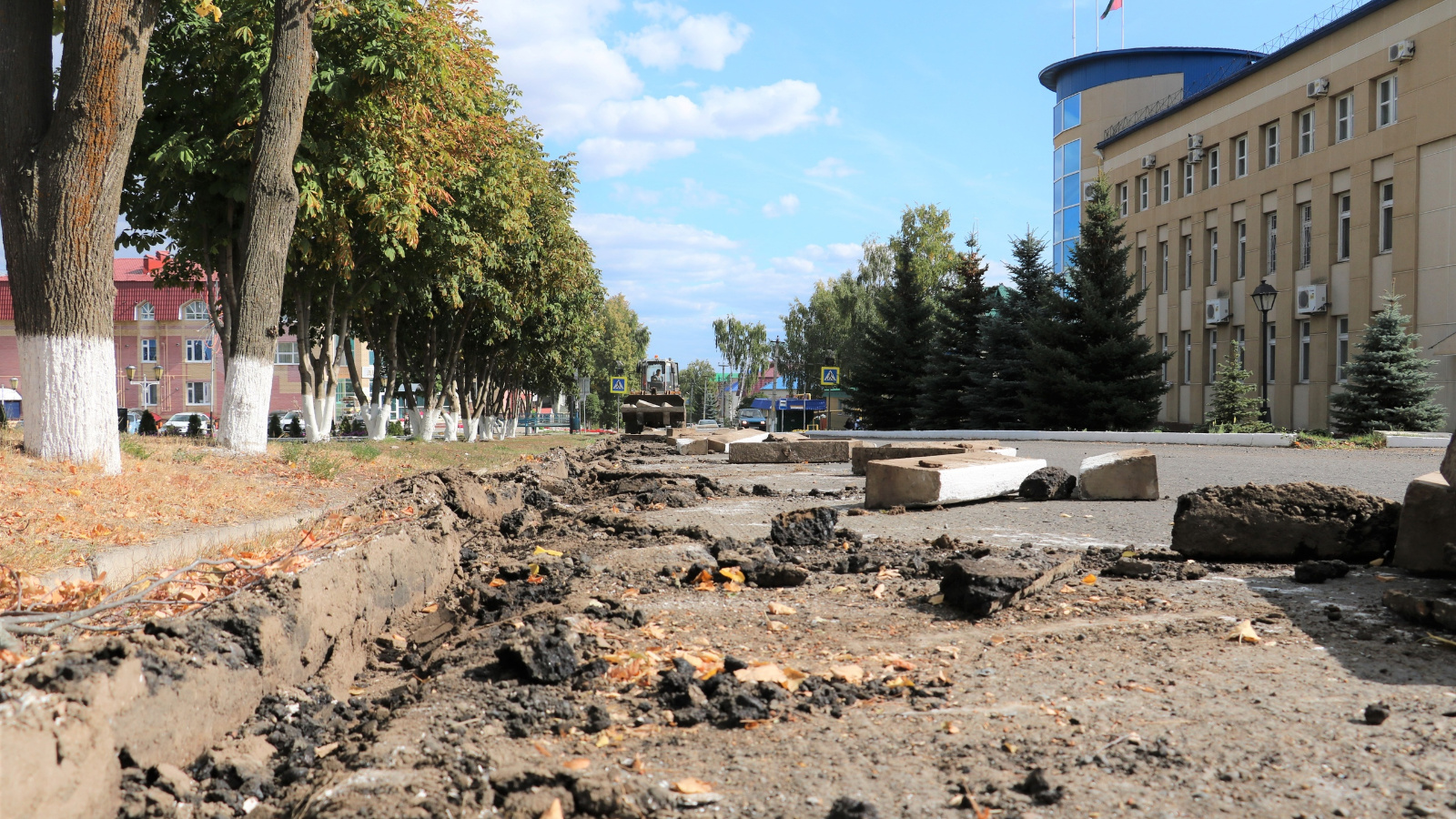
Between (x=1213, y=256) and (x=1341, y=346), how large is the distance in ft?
27.5

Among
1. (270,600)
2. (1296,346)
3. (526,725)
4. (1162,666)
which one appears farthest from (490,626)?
(1296,346)

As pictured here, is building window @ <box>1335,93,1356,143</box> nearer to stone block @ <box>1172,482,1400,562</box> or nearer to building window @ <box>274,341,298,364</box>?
stone block @ <box>1172,482,1400,562</box>

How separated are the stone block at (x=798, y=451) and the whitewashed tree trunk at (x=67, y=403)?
10.6 m

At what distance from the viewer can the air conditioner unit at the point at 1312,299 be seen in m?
30.7

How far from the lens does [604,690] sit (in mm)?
3561

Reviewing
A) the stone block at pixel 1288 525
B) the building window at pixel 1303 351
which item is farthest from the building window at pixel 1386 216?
the stone block at pixel 1288 525

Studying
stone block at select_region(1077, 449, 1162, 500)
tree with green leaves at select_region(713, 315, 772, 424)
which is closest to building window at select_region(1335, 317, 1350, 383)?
stone block at select_region(1077, 449, 1162, 500)

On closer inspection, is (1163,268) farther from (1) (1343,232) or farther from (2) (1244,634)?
(2) (1244,634)

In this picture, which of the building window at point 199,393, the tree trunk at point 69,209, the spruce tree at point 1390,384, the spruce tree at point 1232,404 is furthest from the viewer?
the building window at point 199,393

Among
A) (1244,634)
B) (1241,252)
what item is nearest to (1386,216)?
(1241,252)

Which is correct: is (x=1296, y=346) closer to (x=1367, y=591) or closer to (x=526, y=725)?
(x=1367, y=591)

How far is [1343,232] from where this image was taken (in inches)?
1217

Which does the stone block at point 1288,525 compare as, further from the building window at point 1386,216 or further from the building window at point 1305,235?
the building window at point 1305,235

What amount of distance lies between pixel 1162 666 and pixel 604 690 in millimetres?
2097
